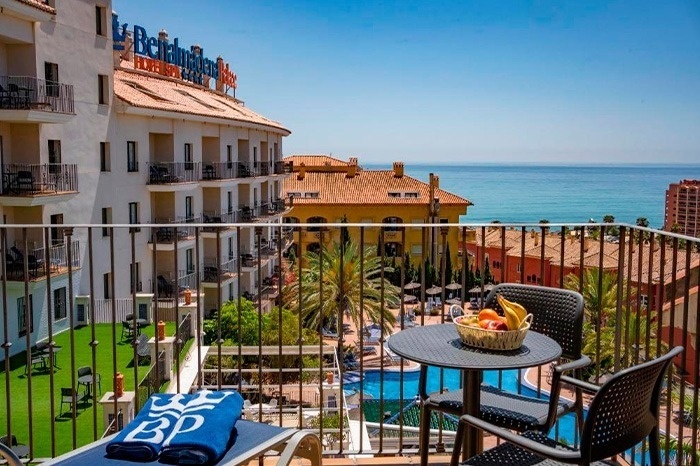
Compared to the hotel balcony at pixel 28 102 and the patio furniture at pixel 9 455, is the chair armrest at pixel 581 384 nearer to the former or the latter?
the patio furniture at pixel 9 455

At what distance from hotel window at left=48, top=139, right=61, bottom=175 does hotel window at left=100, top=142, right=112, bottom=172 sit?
2709mm

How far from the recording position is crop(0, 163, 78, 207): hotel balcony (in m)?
22.5

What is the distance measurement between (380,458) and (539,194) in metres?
160

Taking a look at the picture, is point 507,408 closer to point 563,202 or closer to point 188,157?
point 188,157

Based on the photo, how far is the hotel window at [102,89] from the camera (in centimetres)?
2692

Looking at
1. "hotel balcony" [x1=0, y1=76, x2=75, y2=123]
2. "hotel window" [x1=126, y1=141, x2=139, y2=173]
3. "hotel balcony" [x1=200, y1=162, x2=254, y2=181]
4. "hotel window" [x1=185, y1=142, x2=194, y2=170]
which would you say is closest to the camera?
"hotel balcony" [x1=0, y1=76, x2=75, y2=123]

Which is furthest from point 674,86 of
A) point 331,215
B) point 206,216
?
point 206,216

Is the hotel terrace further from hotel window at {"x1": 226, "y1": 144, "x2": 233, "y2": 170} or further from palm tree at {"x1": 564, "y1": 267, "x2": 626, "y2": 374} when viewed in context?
palm tree at {"x1": 564, "y1": 267, "x2": 626, "y2": 374}

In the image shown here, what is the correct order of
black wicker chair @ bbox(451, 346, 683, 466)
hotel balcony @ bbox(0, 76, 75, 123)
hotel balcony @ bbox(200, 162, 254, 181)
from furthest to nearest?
hotel balcony @ bbox(200, 162, 254, 181)
hotel balcony @ bbox(0, 76, 75, 123)
black wicker chair @ bbox(451, 346, 683, 466)

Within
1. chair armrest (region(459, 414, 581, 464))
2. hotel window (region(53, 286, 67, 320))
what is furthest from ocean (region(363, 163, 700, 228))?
chair armrest (region(459, 414, 581, 464))

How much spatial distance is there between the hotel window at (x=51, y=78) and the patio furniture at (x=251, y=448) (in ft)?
79.3

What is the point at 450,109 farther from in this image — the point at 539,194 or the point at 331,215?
the point at 331,215

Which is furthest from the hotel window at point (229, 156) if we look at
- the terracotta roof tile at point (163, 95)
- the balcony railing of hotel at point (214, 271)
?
the balcony railing of hotel at point (214, 271)

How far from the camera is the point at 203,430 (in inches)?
101
